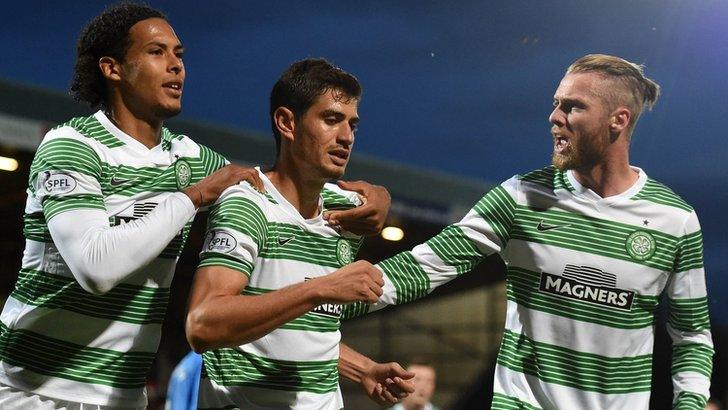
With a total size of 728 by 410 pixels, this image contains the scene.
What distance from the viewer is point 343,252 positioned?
3730mm

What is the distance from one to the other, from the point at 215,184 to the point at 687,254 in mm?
1597

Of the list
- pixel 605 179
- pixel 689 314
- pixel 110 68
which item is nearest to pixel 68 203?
pixel 110 68

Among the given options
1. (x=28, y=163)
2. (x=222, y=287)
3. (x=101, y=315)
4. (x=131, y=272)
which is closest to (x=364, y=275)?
(x=222, y=287)

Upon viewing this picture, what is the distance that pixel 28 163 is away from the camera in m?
10.8

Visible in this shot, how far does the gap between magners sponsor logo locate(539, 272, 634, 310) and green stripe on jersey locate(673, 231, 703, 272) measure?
0.68 ft

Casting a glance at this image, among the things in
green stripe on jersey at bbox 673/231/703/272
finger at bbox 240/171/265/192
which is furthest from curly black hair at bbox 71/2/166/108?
green stripe on jersey at bbox 673/231/703/272

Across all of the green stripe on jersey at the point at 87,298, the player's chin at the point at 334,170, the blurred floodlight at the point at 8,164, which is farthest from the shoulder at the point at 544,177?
the blurred floodlight at the point at 8,164

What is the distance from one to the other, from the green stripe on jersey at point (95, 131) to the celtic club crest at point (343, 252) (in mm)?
768

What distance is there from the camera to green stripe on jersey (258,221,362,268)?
139 inches

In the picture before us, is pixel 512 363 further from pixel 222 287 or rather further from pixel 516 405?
pixel 222 287

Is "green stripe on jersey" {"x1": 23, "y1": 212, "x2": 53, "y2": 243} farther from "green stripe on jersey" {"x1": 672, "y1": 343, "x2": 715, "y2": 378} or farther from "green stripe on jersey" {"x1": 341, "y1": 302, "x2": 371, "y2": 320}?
"green stripe on jersey" {"x1": 672, "y1": 343, "x2": 715, "y2": 378}

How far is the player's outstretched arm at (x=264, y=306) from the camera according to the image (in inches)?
122

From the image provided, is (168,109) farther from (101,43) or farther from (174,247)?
(174,247)

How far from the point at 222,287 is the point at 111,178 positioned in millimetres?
583
